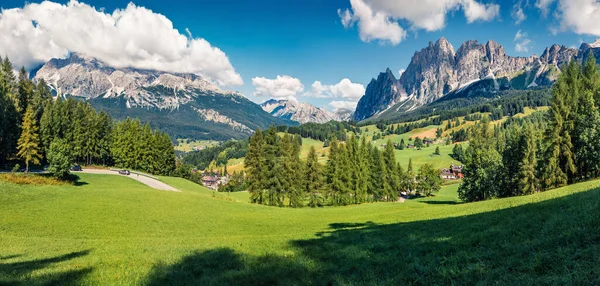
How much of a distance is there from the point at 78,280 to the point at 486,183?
78.7m

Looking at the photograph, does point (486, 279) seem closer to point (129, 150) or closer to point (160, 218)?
point (160, 218)

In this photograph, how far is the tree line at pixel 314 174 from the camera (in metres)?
62.3

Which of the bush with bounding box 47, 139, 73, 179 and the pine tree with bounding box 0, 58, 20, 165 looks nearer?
the bush with bounding box 47, 139, 73, 179

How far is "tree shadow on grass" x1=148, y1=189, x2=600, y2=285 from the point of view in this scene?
7.63m

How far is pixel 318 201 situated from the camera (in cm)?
7031

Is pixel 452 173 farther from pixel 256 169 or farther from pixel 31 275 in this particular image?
pixel 31 275

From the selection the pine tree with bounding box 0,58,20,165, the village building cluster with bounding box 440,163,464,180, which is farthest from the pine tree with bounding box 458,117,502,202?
the pine tree with bounding box 0,58,20,165

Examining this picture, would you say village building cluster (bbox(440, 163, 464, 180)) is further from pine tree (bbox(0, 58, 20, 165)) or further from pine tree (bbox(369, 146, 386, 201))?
pine tree (bbox(0, 58, 20, 165))

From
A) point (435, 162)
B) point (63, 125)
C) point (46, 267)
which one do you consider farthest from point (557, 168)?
point (435, 162)

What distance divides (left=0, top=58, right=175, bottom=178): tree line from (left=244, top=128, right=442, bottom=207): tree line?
39030 millimetres

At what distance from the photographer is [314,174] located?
7119 cm

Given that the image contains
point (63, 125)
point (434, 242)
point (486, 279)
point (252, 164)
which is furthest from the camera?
point (63, 125)

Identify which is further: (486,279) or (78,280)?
(78,280)

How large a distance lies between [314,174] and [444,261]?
6136 centimetres
